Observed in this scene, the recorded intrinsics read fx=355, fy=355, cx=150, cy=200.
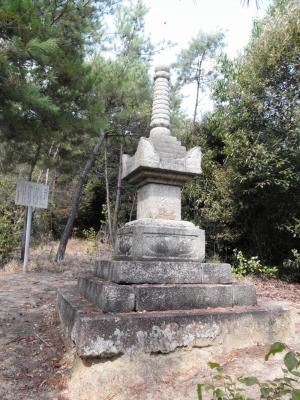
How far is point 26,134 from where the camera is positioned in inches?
233

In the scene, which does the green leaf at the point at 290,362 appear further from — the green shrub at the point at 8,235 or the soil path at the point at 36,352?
the green shrub at the point at 8,235

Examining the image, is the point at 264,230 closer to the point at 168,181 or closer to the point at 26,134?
the point at 168,181

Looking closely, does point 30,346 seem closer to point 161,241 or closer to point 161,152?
point 161,241

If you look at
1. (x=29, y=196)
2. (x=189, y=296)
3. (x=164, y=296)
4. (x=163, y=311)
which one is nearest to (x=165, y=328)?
(x=163, y=311)

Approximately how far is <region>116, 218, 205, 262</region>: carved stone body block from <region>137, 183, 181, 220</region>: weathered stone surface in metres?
0.14

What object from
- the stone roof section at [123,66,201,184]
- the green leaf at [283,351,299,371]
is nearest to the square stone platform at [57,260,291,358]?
the stone roof section at [123,66,201,184]

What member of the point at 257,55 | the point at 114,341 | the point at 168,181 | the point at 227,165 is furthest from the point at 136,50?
the point at 114,341

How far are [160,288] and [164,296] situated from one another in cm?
8

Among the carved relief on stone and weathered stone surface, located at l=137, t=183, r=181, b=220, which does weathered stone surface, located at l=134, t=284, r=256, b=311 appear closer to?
the carved relief on stone

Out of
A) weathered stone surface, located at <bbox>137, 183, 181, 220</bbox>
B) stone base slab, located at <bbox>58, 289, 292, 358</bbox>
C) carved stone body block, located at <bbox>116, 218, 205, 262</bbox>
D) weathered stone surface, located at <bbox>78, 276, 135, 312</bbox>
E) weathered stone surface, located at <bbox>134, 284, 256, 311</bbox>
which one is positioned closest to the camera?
stone base slab, located at <bbox>58, 289, 292, 358</bbox>

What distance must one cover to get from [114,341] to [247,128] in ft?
23.4

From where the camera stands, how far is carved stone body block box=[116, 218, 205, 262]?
391cm

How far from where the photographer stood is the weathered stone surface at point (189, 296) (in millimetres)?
3338

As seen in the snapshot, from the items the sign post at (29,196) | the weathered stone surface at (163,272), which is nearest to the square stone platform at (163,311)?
the weathered stone surface at (163,272)
